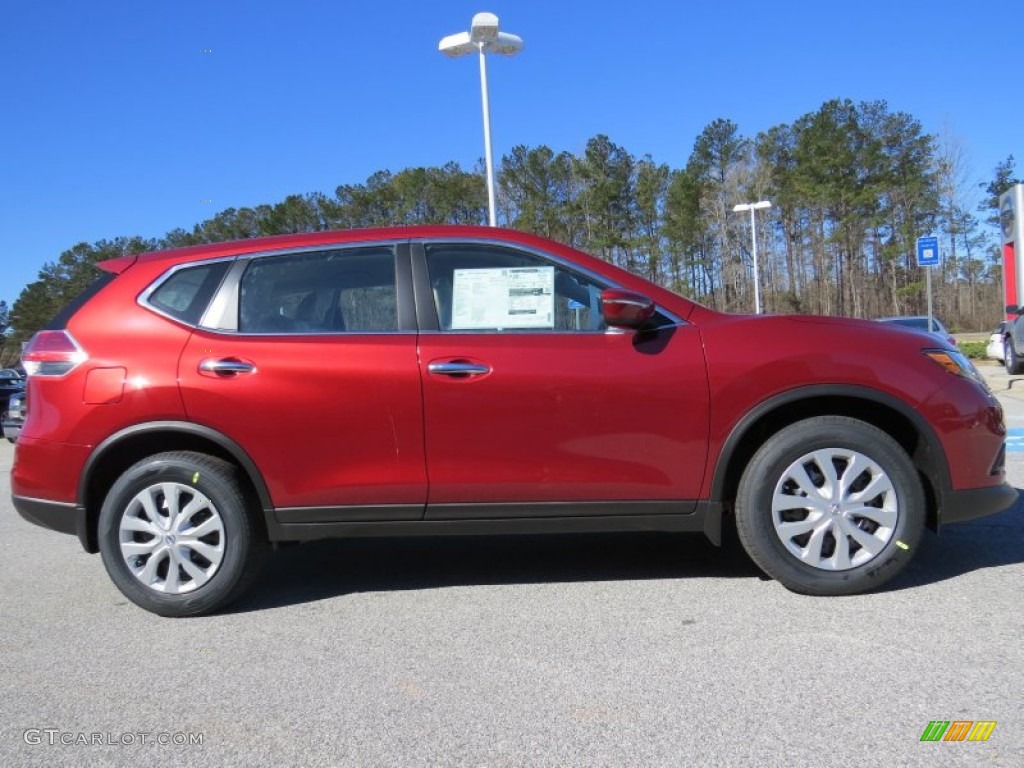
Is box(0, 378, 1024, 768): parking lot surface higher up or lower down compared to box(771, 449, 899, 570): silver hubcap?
lower down

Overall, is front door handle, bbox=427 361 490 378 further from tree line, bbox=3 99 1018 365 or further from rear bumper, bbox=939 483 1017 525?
tree line, bbox=3 99 1018 365

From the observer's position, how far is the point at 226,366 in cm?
366

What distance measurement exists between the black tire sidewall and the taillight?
1.91 feet

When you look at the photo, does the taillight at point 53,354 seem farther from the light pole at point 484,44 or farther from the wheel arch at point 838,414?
the light pole at point 484,44

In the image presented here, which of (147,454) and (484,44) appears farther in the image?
(484,44)

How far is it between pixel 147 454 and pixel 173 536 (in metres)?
0.43

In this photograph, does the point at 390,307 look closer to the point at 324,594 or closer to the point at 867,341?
the point at 324,594

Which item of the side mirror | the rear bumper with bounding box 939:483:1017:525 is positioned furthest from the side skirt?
the rear bumper with bounding box 939:483:1017:525

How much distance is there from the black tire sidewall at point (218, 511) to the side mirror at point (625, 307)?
6.41 ft

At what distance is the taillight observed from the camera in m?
3.73

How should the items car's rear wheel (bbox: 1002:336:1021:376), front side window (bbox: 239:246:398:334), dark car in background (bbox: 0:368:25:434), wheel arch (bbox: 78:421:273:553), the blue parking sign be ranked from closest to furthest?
wheel arch (bbox: 78:421:273:553) → front side window (bbox: 239:246:398:334) → the blue parking sign → dark car in background (bbox: 0:368:25:434) → car's rear wheel (bbox: 1002:336:1021:376)

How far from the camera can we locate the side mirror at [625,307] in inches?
140

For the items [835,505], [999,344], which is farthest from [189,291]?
[999,344]

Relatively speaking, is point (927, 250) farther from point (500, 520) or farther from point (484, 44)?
point (500, 520)
